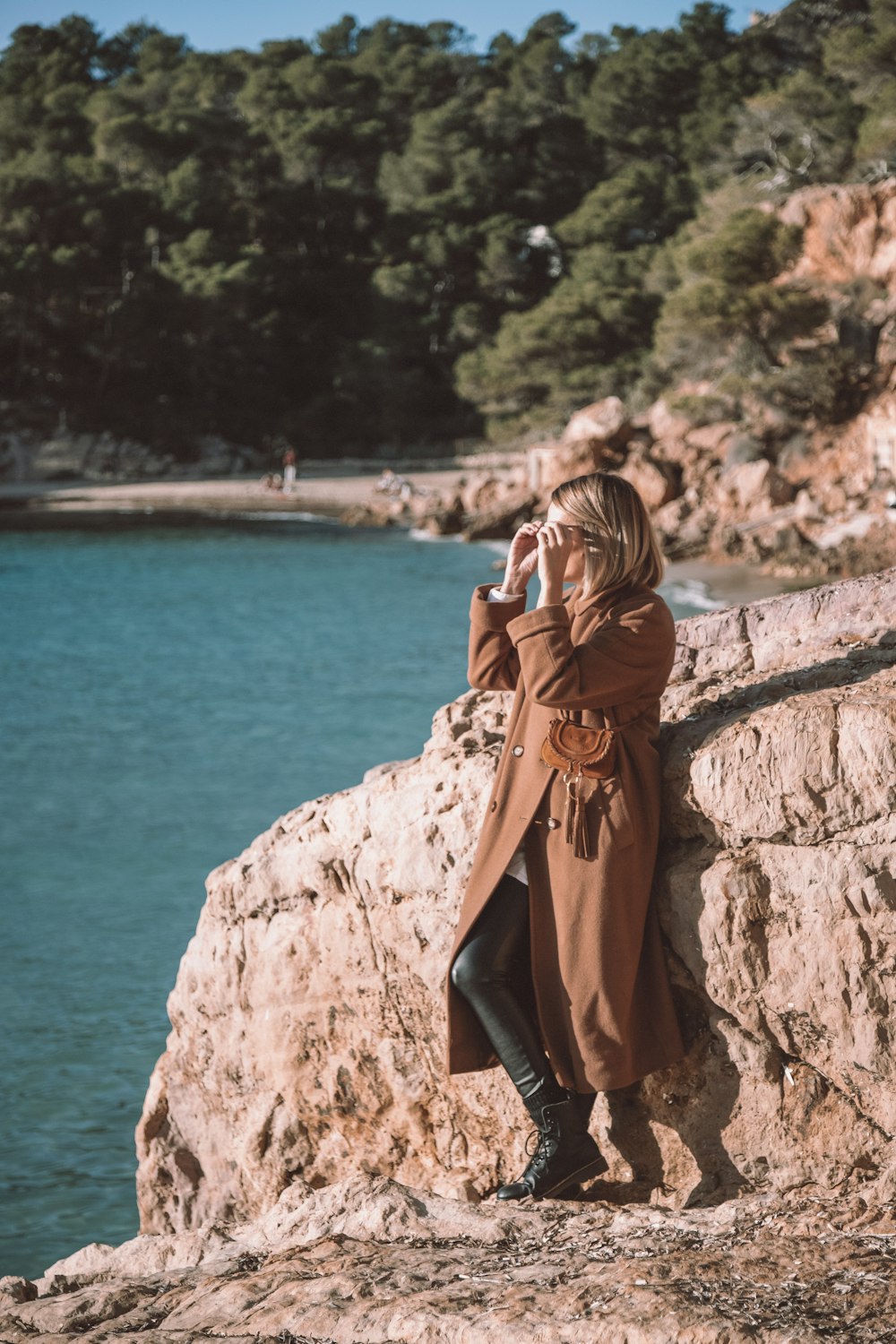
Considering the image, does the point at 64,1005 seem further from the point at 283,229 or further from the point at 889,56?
the point at 283,229

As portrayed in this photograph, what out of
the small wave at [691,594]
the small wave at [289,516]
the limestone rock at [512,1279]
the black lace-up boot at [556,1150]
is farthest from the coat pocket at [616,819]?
the small wave at [289,516]

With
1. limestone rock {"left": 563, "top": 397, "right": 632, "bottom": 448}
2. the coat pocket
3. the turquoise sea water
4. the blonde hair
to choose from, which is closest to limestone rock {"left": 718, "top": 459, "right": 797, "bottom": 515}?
limestone rock {"left": 563, "top": 397, "right": 632, "bottom": 448}

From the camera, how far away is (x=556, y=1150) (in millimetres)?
2885

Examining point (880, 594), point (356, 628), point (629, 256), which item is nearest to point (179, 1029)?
point (880, 594)

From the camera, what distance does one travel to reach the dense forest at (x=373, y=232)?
44.7 meters

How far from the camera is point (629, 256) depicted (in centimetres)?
4534

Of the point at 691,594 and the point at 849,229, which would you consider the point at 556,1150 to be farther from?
the point at 849,229

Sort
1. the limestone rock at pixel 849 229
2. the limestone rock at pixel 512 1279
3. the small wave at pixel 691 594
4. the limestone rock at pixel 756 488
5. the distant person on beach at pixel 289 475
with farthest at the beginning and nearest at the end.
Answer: the distant person on beach at pixel 289 475 → the limestone rock at pixel 849 229 → the limestone rock at pixel 756 488 → the small wave at pixel 691 594 → the limestone rock at pixel 512 1279

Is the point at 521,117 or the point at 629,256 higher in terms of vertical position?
the point at 521,117

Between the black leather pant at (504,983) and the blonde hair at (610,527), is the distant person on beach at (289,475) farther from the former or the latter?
the black leather pant at (504,983)

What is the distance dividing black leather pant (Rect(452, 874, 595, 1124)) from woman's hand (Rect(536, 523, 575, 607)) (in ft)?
2.04

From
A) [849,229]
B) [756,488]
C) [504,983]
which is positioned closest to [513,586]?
[504,983]

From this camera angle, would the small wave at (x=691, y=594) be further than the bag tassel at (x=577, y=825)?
Yes

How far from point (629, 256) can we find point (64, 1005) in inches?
1642
